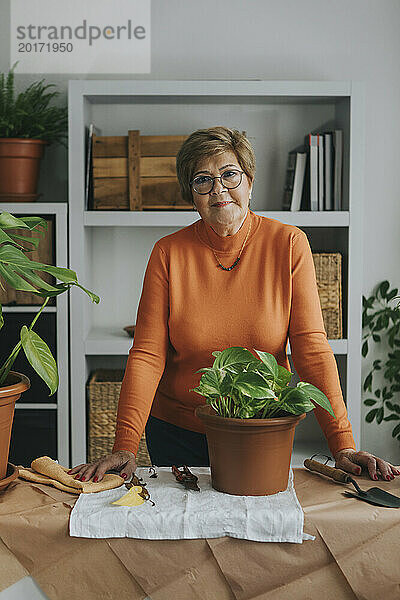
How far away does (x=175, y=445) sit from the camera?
183 cm

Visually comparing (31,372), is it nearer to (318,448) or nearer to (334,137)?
(318,448)

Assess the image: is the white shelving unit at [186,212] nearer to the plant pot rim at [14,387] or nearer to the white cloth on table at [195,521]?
the plant pot rim at [14,387]

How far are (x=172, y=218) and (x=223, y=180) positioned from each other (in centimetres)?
122

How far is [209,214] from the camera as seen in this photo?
174cm

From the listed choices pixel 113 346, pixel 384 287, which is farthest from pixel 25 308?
pixel 384 287

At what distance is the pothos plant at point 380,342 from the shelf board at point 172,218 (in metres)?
0.53

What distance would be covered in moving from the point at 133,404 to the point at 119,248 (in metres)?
1.74

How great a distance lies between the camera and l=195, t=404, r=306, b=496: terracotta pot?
120 centimetres

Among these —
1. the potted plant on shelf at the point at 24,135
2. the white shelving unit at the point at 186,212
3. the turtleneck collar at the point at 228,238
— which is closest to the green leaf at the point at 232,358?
the turtleneck collar at the point at 228,238

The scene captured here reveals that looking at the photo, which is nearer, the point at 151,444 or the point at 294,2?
the point at 151,444

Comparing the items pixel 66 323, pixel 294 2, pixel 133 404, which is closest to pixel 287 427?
pixel 133 404

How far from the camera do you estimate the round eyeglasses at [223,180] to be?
5.59 ft

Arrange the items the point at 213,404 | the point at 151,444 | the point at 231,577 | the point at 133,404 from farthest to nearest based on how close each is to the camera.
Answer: the point at 151,444 < the point at 133,404 < the point at 213,404 < the point at 231,577

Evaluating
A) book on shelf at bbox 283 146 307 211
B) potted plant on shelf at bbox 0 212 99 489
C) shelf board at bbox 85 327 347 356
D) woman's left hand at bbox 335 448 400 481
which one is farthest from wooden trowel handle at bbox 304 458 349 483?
book on shelf at bbox 283 146 307 211
